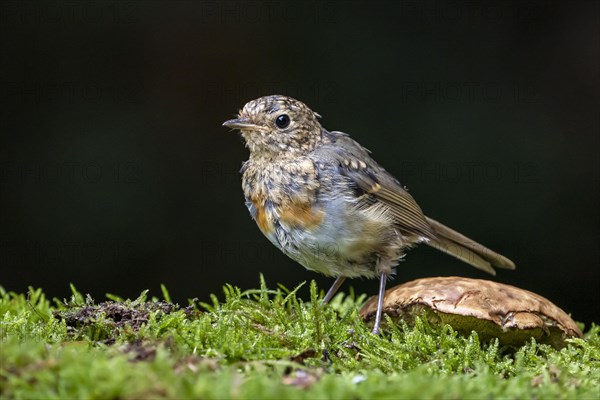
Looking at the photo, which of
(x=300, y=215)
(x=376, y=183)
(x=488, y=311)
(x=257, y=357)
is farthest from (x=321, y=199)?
(x=257, y=357)

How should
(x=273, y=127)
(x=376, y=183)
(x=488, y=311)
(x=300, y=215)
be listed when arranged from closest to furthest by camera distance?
1. (x=488, y=311)
2. (x=300, y=215)
3. (x=273, y=127)
4. (x=376, y=183)

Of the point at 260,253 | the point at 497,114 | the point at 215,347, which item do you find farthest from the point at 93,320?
the point at 497,114

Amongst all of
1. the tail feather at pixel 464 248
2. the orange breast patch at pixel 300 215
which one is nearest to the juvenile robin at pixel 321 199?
the orange breast patch at pixel 300 215

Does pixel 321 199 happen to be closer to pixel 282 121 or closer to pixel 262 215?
pixel 262 215

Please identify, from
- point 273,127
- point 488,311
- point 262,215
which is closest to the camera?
point 488,311

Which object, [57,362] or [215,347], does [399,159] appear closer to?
[215,347]

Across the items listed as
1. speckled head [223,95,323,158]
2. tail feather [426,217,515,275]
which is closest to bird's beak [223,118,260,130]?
speckled head [223,95,323,158]

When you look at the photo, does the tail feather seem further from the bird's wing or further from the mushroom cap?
the mushroom cap
